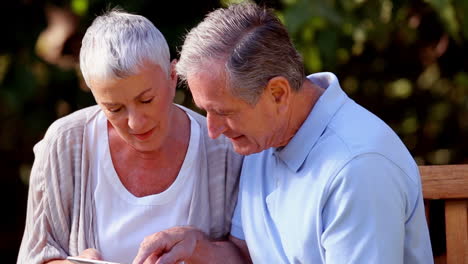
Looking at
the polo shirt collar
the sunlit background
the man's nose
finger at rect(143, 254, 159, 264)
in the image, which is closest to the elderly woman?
finger at rect(143, 254, 159, 264)

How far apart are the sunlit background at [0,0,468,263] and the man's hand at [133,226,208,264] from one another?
1106 mm

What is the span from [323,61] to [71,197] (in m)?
1.43

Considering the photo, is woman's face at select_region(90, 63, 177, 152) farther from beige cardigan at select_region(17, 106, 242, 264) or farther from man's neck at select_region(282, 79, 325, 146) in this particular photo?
man's neck at select_region(282, 79, 325, 146)

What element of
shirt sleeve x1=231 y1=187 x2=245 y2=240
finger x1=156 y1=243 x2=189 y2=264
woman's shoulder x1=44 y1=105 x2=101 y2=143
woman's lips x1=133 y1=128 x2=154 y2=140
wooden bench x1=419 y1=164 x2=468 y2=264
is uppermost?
woman's shoulder x1=44 y1=105 x2=101 y2=143

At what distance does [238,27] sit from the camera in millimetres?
2367

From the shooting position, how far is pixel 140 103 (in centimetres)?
257

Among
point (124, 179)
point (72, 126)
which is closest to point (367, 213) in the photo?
point (124, 179)

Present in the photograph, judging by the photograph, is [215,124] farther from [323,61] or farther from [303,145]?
[323,61]

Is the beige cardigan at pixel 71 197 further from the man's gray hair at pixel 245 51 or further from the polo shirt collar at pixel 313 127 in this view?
the man's gray hair at pixel 245 51

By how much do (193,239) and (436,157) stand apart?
2.03 m

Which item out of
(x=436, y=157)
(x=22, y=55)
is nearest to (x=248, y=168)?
(x=22, y=55)

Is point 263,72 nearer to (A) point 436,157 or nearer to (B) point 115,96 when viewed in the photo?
(B) point 115,96

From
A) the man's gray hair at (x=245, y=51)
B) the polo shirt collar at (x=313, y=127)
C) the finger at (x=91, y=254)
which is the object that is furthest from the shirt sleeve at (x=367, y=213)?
the finger at (x=91, y=254)

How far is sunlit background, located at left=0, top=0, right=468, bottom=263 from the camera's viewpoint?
3.74m
